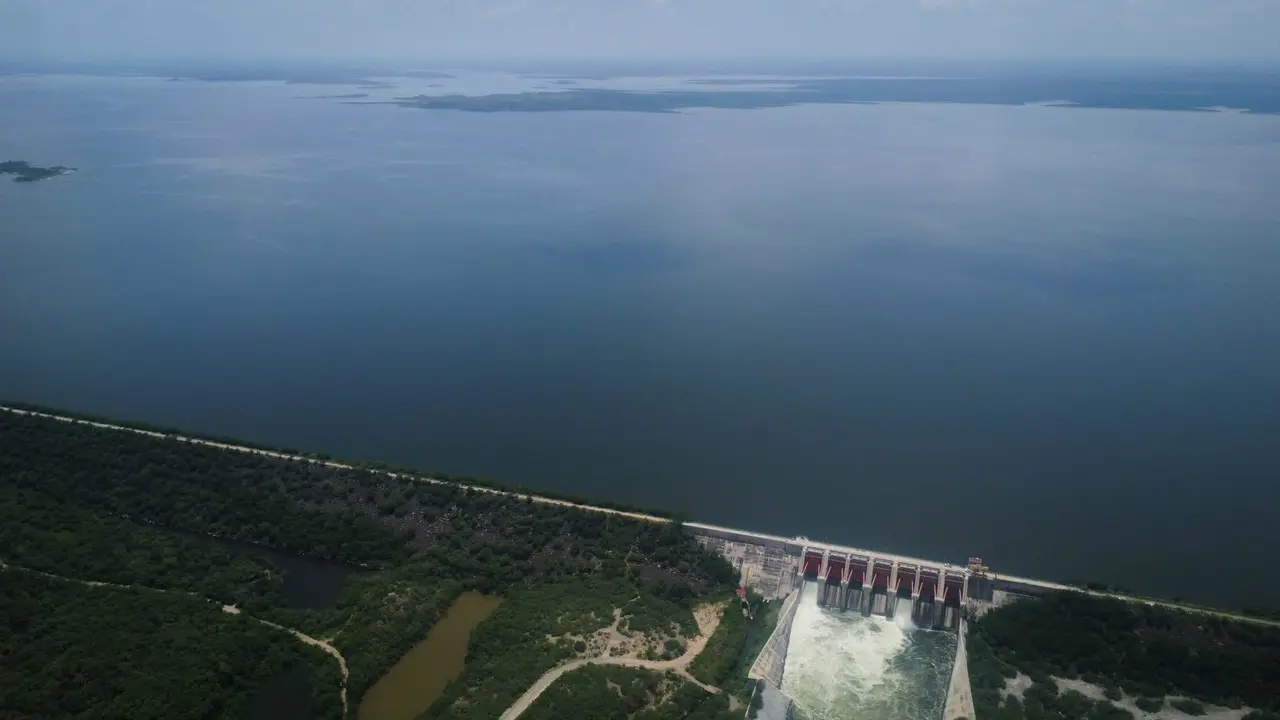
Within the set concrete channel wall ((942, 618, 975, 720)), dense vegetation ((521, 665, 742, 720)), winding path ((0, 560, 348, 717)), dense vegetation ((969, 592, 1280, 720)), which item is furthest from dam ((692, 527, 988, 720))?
winding path ((0, 560, 348, 717))

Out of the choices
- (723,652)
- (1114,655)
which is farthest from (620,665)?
(1114,655)

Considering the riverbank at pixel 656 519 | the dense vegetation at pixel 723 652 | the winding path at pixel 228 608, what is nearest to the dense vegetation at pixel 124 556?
the winding path at pixel 228 608

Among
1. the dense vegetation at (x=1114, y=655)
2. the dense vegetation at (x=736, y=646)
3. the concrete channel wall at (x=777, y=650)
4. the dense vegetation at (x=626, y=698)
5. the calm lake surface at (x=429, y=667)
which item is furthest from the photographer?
the concrete channel wall at (x=777, y=650)

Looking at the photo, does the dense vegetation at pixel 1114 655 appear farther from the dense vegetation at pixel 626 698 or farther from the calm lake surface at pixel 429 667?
the calm lake surface at pixel 429 667

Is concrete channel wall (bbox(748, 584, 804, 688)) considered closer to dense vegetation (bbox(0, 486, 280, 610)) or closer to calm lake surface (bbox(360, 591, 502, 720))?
calm lake surface (bbox(360, 591, 502, 720))

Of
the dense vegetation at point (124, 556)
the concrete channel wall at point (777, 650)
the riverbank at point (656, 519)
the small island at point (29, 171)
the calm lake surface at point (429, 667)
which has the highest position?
the small island at point (29, 171)
